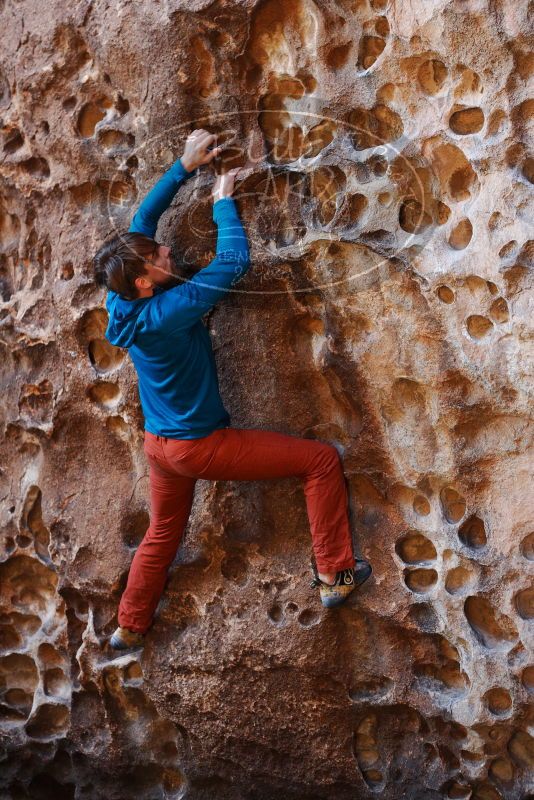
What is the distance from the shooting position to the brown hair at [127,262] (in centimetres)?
331

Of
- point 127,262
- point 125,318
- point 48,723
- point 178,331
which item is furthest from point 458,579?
point 48,723

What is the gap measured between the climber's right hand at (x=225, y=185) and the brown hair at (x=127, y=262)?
304 millimetres

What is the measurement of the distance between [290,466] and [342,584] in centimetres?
48

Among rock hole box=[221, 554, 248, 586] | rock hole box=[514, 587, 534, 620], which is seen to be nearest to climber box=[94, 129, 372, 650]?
rock hole box=[221, 554, 248, 586]

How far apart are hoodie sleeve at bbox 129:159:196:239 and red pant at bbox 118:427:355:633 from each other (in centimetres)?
74

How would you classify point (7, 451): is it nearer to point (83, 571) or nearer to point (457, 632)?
point (83, 571)

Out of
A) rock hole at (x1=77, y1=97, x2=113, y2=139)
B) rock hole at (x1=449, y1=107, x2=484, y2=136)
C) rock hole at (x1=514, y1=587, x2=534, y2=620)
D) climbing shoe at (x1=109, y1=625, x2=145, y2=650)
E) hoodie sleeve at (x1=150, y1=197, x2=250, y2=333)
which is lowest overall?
climbing shoe at (x1=109, y1=625, x2=145, y2=650)

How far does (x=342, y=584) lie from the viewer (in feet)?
12.0

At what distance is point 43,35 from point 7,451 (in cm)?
171

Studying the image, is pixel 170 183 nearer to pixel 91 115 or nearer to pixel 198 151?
pixel 198 151

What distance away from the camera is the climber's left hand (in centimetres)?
353

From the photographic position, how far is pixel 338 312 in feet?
11.9

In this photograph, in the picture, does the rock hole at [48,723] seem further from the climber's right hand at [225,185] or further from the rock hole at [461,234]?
the rock hole at [461,234]

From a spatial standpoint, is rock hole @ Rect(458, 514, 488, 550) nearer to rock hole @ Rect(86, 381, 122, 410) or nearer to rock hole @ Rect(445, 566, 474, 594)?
rock hole @ Rect(445, 566, 474, 594)
